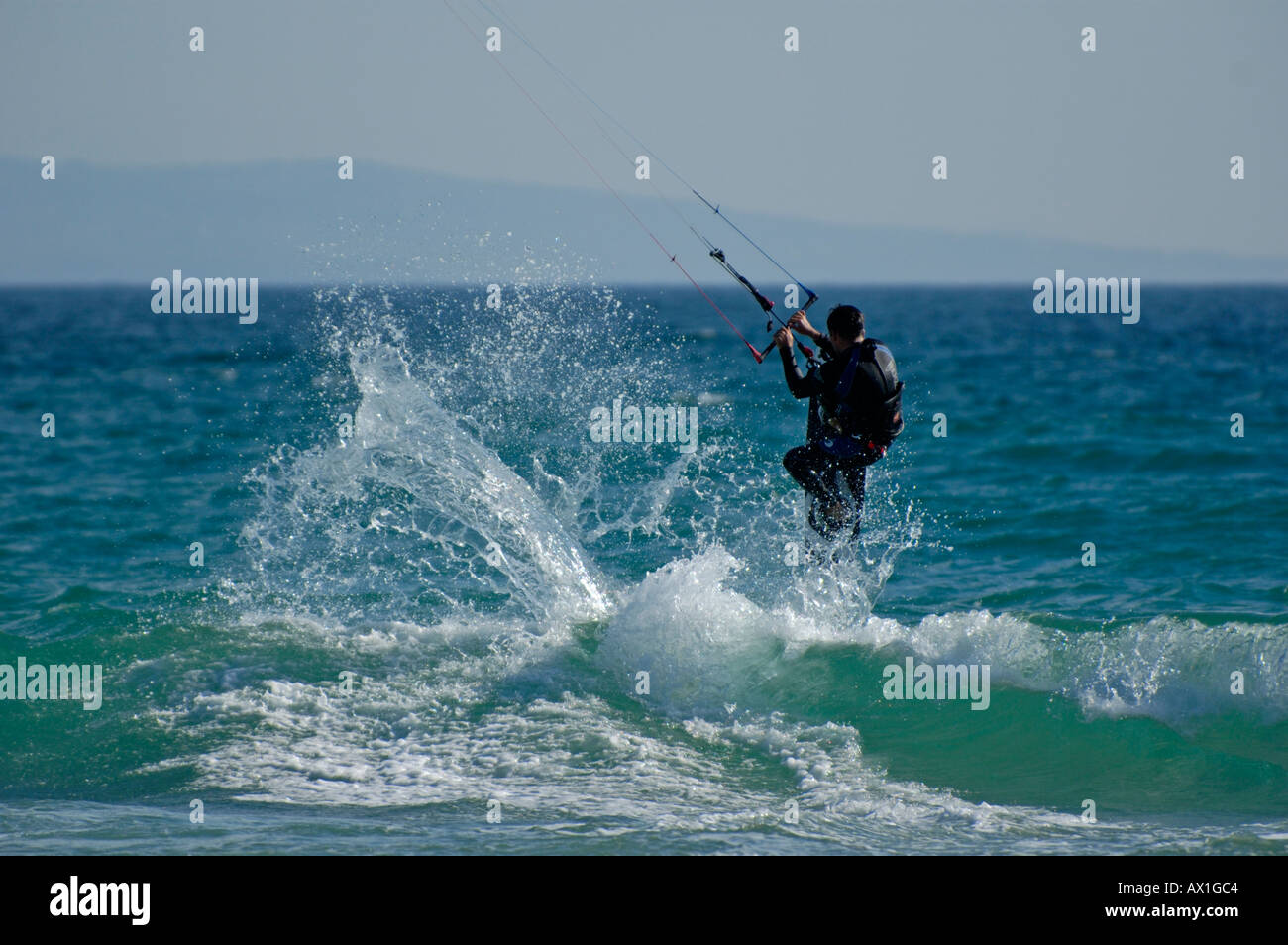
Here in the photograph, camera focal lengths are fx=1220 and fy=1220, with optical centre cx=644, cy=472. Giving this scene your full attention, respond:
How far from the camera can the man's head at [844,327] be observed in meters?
8.57

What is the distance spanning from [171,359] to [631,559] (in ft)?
98.6

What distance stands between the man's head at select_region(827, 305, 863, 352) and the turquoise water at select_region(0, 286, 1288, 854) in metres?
1.62

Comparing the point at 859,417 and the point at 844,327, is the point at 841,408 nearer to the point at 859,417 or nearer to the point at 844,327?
the point at 859,417

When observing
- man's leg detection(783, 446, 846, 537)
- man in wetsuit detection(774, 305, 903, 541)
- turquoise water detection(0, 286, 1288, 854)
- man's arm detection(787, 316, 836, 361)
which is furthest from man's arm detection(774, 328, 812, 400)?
turquoise water detection(0, 286, 1288, 854)

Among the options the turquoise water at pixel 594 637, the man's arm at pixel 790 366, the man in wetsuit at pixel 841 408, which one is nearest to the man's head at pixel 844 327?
the man in wetsuit at pixel 841 408

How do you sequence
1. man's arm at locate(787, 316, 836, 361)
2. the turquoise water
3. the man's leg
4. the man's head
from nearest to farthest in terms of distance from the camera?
the turquoise water
man's arm at locate(787, 316, 836, 361)
the man's head
the man's leg

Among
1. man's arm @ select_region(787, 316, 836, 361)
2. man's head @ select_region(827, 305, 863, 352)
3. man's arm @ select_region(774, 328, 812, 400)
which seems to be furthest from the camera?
man's head @ select_region(827, 305, 863, 352)

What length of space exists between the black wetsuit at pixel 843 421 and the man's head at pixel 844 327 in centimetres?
8

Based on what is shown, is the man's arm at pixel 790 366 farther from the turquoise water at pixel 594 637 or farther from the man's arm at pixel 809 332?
the turquoise water at pixel 594 637

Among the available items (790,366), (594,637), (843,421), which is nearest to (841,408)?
(843,421)

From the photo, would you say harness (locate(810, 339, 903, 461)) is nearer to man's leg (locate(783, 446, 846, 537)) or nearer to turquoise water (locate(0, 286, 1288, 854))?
man's leg (locate(783, 446, 846, 537))

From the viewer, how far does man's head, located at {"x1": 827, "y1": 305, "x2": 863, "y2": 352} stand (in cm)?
857

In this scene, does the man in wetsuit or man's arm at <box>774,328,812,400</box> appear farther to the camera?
the man in wetsuit
